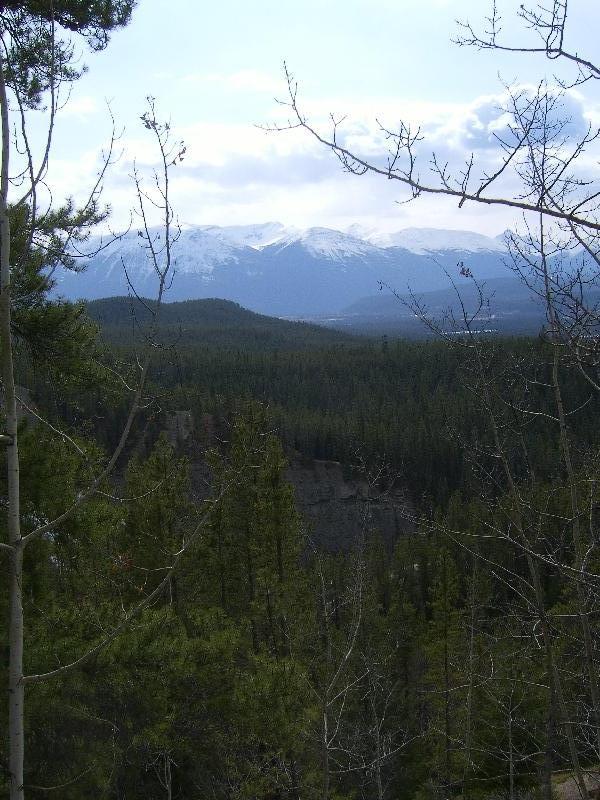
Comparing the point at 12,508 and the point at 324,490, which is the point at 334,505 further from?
the point at 12,508

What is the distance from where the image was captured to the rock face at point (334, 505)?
Result: 47.2 meters

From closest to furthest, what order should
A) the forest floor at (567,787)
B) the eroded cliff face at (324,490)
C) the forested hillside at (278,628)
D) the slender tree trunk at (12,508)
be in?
the slender tree trunk at (12,508) < the forested hillside at (278,628) < the forest floor at (567,787) < the eroded cliff face at (324,490)

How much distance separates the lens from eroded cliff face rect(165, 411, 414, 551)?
47.6 metres

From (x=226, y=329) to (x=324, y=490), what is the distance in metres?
95.1

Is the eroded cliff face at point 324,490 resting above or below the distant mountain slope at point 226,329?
below

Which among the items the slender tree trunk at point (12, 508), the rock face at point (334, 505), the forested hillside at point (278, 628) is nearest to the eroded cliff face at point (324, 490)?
the rock face at point (334, 505)

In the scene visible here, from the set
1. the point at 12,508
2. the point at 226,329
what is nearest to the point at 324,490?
the point at 12,508

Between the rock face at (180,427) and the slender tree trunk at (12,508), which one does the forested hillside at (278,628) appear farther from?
the rock face at (180,427)

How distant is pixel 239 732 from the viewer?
9523 millimetres

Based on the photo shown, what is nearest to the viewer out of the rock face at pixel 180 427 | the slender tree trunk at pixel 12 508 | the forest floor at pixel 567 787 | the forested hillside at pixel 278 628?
the slender tree trunk at pixel 12 508

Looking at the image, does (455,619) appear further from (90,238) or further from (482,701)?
(90,238)

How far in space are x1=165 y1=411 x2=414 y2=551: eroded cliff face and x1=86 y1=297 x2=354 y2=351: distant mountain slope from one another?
4548 cm

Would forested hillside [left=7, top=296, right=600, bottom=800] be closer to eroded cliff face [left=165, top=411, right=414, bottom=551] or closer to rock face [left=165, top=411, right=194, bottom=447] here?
eroded cliff face [left=165, top=411, right=414, bottom=551]

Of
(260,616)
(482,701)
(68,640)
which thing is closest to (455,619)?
(482,701)
